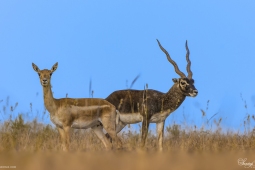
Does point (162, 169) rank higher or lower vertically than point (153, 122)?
lower

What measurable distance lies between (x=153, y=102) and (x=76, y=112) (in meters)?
3.47

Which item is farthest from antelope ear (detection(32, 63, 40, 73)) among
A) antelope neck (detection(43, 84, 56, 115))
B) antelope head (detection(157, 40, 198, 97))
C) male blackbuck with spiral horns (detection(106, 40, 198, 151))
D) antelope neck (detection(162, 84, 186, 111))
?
antelope head (detection(157, 40, 198, 97))

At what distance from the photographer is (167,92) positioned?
50.6 ft

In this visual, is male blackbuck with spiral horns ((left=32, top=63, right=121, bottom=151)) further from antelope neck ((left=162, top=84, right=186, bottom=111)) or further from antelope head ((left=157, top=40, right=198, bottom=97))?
antelope head ((left=157, top=40, right=198, bottom=97))

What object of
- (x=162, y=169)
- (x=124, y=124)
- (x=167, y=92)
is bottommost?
(x=162, y=169)

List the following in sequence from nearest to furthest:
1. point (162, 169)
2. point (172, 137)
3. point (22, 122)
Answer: point (162, 169)
point (22, 122)
point (172, 137)

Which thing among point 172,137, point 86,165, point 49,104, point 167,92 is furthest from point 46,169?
point 172,137

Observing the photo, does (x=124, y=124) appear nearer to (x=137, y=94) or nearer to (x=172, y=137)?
(x=137, y=94)

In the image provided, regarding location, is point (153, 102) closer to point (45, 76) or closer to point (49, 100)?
point (49, 100)

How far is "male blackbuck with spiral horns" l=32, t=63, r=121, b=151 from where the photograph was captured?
464 inches

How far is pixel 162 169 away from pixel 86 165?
1.75 ft

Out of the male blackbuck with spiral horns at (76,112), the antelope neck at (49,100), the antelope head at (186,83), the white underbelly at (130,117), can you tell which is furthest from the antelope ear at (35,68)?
the antelope head at (186,83)

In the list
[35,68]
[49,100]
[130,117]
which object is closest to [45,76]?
[35,68]

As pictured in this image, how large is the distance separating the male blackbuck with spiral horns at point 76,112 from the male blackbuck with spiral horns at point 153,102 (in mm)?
1932
